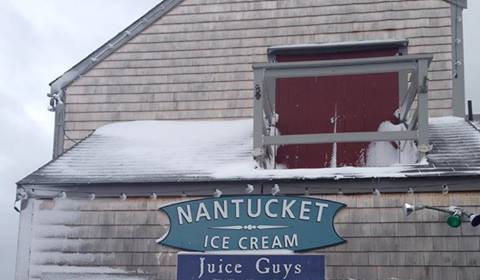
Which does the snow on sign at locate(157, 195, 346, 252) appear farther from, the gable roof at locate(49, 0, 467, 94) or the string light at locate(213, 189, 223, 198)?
the gable roof at locate(49, 0, 467, 94)

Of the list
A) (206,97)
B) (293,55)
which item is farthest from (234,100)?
(293,55)

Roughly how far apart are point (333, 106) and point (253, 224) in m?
3.35

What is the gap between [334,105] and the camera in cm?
1286

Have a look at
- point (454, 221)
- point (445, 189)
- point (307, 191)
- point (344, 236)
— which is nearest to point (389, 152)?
point (445, 189)

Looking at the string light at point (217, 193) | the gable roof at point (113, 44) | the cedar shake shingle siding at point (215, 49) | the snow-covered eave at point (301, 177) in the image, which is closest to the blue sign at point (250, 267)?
the string light at point (217, 193)

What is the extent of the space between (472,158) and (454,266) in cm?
160

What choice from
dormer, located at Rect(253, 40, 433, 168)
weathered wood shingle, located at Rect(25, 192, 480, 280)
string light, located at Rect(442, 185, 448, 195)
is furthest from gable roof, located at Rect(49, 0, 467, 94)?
string light, located at Rect(442, 185, 448, 195)

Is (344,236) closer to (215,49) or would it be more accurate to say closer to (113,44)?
(215,49)

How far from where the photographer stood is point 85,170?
11.4 m

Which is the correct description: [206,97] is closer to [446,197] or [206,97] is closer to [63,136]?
[63,136]

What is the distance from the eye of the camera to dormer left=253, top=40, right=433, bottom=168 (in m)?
11.1

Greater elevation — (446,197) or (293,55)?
(293,55)

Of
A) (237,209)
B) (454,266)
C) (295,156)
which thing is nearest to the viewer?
(454,266)

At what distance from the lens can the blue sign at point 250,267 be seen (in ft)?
33.5
